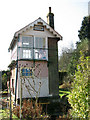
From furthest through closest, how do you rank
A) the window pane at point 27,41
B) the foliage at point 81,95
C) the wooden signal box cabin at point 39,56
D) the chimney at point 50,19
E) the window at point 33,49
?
the chimney at point 50,19, the window pane at point 27,41, the window at point 33,49, the wooden signal box cabin at point 39,56, the foliage at point 81,95

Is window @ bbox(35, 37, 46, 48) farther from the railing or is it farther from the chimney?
the chimney

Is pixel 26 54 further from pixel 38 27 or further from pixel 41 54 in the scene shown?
pixel 38 27

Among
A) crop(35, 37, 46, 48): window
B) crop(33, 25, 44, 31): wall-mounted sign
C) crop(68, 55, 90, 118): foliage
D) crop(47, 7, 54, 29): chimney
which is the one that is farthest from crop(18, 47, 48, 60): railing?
crop(68, 55, 90, 118): foliage

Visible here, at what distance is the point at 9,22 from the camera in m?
6.39

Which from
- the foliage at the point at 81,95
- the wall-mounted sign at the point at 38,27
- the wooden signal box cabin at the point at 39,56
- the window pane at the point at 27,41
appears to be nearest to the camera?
the foliage at the point at 81,95

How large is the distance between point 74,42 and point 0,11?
13931 millimetres

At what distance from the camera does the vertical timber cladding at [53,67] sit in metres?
9.17

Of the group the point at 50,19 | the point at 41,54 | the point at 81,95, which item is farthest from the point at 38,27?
the point at 81,95

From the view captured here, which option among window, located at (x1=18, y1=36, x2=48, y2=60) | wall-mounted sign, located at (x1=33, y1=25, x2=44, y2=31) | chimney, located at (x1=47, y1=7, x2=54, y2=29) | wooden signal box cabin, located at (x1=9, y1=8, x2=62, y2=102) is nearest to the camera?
wooden signal box cabin, located at (x1=9, y1=8, x2=62, y2=102)

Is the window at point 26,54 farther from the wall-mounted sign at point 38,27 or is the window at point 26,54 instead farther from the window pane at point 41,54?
the wall-mounted sign at point 38,27

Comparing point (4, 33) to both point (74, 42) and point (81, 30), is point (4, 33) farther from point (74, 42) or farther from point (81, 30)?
point (81, 30)

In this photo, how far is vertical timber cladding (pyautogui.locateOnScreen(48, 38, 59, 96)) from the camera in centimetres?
917

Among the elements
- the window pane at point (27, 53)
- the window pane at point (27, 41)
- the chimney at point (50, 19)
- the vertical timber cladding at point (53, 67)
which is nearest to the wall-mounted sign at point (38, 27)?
the window pane at point (27, 41)

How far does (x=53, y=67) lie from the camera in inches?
369
